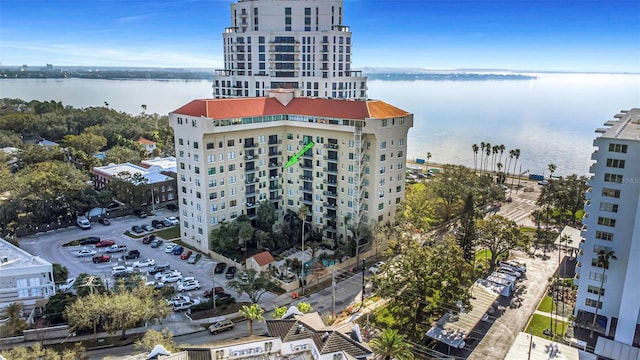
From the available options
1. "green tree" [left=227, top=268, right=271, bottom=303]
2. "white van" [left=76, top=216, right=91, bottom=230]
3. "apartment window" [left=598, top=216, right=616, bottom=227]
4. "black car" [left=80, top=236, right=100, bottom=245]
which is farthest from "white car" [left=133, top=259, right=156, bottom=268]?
"apartment window" [left=598, top=216, right=616, bottom=227]

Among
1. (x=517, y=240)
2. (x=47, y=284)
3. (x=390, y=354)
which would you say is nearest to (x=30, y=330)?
(x=47, y=284)

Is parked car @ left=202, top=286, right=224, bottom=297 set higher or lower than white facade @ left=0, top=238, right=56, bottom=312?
lower

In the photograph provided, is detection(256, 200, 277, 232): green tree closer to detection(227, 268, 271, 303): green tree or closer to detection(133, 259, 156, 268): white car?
detection(133, 259, 156, 268): white car

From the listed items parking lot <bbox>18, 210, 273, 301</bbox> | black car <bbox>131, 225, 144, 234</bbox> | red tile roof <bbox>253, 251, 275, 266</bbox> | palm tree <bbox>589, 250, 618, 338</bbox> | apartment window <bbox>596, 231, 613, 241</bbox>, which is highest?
apartment window <bbox>596, 231, 613, 241</bbox>

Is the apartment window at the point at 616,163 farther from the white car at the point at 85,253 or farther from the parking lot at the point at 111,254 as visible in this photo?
the white car at the point at 85,253

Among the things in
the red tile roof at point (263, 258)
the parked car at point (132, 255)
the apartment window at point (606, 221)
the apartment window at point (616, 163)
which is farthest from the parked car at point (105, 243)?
the apartment window at point (616, 163)

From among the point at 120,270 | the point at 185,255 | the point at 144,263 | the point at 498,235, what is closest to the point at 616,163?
the point at 498,235

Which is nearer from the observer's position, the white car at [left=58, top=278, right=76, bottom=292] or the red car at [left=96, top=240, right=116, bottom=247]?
the white car at [left=58, top=278, right=76, bottom=292]
